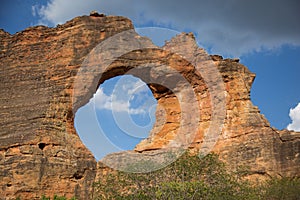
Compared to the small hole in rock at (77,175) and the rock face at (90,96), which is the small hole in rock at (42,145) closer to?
the rock face at (90,96)

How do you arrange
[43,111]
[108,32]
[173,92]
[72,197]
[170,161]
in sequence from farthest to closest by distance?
[173,92]
[108,32]
[43,111]
[72,197]
[170,161]

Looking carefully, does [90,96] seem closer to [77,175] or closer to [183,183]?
[77,175]

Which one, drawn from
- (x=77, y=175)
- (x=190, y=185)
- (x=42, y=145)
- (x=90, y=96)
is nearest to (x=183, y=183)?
(x=190, y=185)

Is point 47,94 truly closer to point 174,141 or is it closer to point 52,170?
point 52,170

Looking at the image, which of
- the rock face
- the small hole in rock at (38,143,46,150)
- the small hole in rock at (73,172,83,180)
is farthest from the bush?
the small hole in rock at (38,143,46,150)

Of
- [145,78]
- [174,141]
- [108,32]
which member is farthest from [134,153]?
[108,32]
